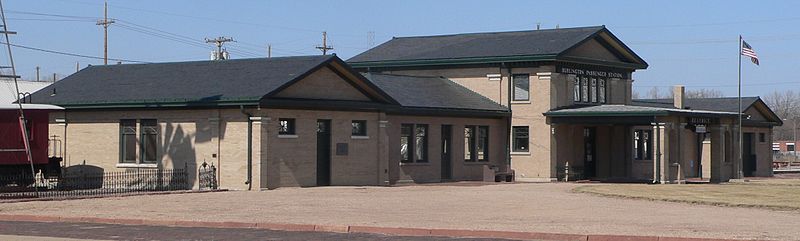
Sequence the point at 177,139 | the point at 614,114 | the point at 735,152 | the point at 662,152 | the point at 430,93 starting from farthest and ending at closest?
1. the point at 735,152
2. the point at 430,93
3. the point at 614,114
4. the point at 662,152
5. the point at 177,139

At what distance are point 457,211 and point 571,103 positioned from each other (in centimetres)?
2559

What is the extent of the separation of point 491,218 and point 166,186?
54.8 feet

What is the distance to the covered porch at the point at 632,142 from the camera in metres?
50.2

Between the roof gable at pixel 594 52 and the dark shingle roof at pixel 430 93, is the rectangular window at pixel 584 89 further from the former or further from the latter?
the dark shingle roof at pixel 430 93

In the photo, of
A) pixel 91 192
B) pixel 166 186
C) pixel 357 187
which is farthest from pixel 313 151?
pixel 91 192

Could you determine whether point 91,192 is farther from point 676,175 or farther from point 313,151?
point 676,175

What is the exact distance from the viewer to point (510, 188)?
4322cm

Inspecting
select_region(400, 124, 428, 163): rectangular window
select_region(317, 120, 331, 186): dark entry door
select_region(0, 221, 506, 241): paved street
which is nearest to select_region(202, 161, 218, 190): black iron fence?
select_region(317, 120, 331, 186): dark entry door

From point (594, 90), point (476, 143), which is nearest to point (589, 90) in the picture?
point (594, 90)

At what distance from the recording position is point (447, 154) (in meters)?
50.9

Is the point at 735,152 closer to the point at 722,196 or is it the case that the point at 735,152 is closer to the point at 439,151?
the point at 439,151

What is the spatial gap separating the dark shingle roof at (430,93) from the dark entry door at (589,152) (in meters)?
4.52

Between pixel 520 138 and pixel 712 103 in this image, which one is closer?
pixel 520 138

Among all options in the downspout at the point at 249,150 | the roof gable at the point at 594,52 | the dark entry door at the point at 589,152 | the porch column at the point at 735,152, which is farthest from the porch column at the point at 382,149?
the porch column at the point at 735,152
